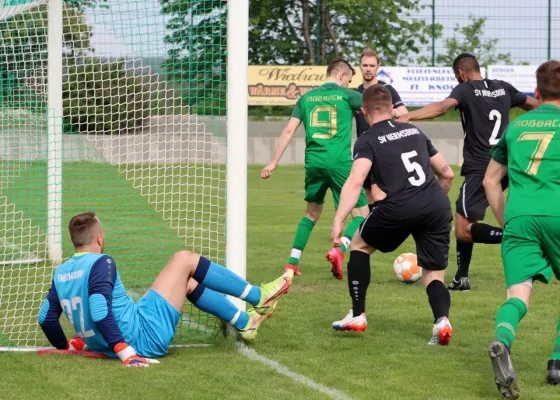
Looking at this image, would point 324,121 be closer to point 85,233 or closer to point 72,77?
point 72,77

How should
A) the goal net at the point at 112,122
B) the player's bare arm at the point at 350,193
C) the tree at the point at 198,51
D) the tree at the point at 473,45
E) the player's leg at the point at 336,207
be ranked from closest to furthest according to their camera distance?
1. the player's bare arm at the point at 350,193
2. the tree at the point at 198,51
3. the goal net at the point at 112,122
4. the player's leg at the point at 336,207
5. the tree at the point at 473,45

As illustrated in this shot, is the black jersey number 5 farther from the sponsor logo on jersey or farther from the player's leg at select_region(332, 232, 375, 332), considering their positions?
the sponsor logo on jersey

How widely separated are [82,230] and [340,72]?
176 inches

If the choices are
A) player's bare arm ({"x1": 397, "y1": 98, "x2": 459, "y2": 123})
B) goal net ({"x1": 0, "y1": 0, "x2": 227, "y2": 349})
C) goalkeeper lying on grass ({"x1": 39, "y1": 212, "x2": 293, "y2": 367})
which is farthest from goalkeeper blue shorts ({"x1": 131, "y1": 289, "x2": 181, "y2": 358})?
player's bare arm ({"x1": 397, "y1": 98, "x2": 459, "y2": 123})

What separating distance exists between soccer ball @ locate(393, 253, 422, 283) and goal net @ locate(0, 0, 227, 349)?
5.82ft

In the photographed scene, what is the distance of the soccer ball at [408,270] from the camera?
9.23 m

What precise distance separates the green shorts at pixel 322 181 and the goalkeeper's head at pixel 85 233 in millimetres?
4157

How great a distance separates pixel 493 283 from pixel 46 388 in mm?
5158

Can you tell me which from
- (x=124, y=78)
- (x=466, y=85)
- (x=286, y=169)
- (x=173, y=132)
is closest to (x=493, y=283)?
(x=466, y=85)

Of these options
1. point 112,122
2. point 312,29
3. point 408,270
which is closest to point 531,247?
point 408,270

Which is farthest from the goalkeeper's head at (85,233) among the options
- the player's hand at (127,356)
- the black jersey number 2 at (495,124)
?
the black jersey number 2 at (495,124)

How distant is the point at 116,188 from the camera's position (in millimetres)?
11953

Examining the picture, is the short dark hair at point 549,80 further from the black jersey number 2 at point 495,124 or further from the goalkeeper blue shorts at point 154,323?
the black jersey number 2 at point 495,124

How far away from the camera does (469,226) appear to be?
8977 mm
